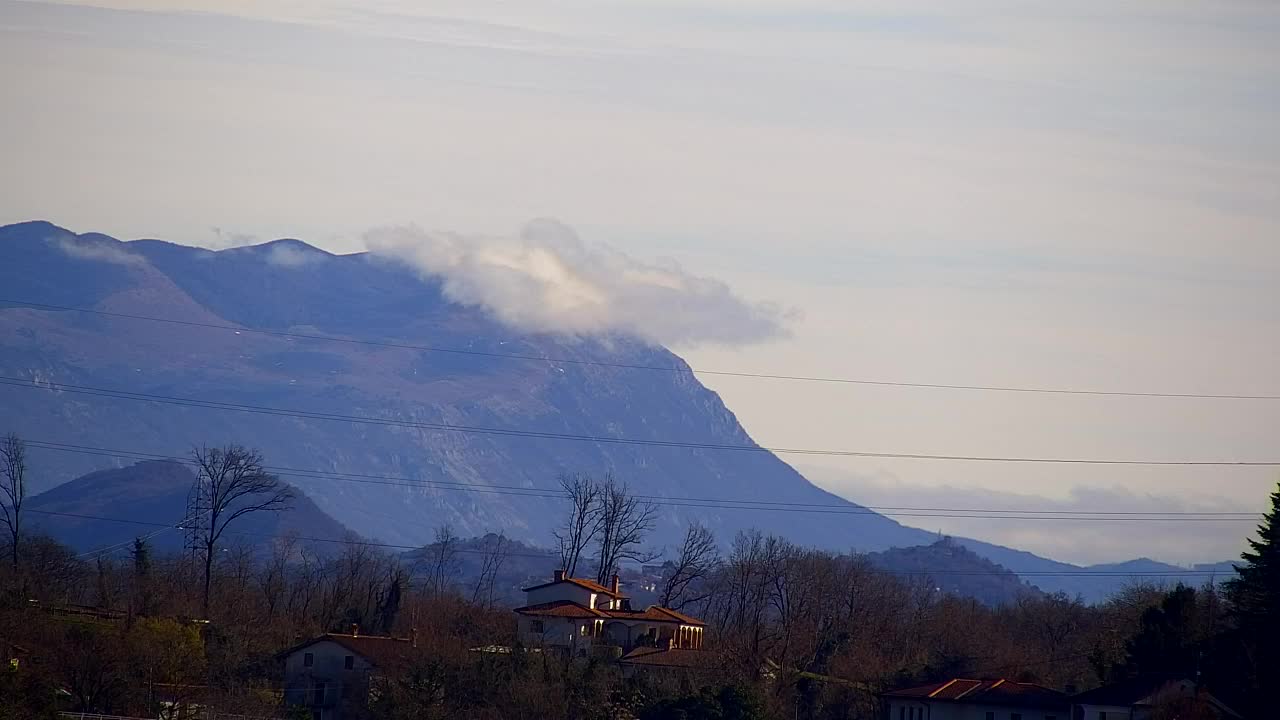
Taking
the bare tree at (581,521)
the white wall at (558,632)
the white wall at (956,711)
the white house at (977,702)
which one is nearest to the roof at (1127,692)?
the white house at (977,702)

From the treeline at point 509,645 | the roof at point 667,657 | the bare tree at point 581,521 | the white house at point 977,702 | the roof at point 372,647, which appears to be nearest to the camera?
the treeline at point 509,645

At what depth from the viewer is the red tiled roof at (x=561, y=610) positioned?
11581cm

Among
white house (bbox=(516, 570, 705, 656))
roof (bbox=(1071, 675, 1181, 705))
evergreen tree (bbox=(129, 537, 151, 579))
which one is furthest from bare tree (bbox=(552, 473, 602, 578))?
roof (bbox=(1071, 675, 1181, 705))

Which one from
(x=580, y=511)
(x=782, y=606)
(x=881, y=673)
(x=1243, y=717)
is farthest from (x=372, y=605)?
(x=1243, y=717)

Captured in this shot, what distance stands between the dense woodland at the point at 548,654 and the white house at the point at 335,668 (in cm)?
135

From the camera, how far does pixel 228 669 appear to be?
4104 inches

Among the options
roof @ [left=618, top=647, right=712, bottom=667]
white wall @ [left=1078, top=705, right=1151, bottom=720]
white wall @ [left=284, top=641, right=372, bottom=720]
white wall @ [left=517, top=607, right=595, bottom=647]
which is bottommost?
white wall @ [left=284, top=641, right=372, bottom=720]

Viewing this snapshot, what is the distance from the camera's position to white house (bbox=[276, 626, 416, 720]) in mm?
105000

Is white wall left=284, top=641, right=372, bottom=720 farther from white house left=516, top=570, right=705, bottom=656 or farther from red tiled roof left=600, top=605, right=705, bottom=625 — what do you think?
red tiled roof left=600, top=605, right=705, bottom=625

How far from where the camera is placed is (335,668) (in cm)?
10869

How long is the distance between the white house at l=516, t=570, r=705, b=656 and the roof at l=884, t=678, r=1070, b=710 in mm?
20061

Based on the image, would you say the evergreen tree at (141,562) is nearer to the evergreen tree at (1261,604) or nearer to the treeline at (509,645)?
the treeline at (509,645)

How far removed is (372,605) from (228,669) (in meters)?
40.6

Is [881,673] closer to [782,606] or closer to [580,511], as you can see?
[782,606]
